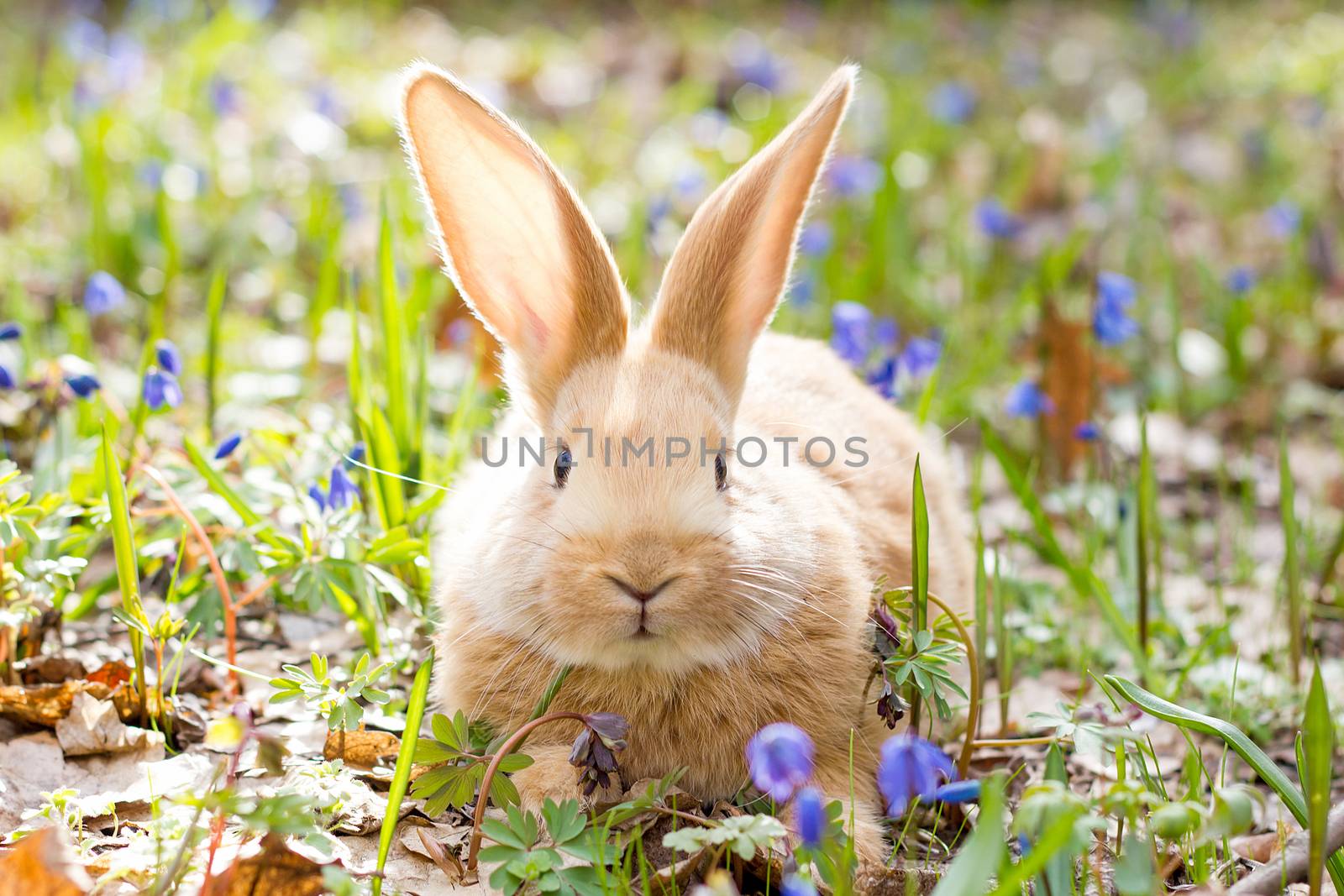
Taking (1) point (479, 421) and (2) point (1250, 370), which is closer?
(1) point (479, 421)

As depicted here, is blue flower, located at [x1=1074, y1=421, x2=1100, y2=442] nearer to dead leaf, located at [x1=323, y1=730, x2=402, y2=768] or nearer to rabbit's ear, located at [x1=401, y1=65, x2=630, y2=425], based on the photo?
rabbit's ear, located at [x1=401, y1=65, x2=630, y2=425]

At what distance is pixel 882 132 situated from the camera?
7.54m

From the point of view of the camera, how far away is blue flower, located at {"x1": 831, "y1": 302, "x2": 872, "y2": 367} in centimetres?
428

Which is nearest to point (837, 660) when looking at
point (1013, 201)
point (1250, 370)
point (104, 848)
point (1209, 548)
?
point (104, 848)

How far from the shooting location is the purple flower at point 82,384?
11.5ft

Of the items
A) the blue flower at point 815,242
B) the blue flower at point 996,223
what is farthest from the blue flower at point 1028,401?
the blue flower at point 996,223

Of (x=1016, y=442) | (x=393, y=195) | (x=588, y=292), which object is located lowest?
(x=1016, y=442)

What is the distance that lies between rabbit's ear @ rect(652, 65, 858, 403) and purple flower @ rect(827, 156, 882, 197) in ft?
10.3

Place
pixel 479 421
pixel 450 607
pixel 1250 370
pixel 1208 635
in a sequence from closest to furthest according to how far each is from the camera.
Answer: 1. pixel 450 607
2. pixel 1208 635
3. pixel 479 421
4. pixel 1250 370

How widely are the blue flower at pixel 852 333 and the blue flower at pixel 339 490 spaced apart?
1.80m

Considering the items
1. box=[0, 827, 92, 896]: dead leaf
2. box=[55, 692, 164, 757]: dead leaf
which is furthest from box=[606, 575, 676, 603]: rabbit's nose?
box=[55, 692, 164, 757]: dead leaf

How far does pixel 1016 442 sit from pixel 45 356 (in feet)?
12.0

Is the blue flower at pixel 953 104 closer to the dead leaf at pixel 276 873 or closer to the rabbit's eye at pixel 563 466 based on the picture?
the rabbit's eye at pixel 563 466

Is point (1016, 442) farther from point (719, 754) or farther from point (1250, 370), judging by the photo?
point (719, 754)
